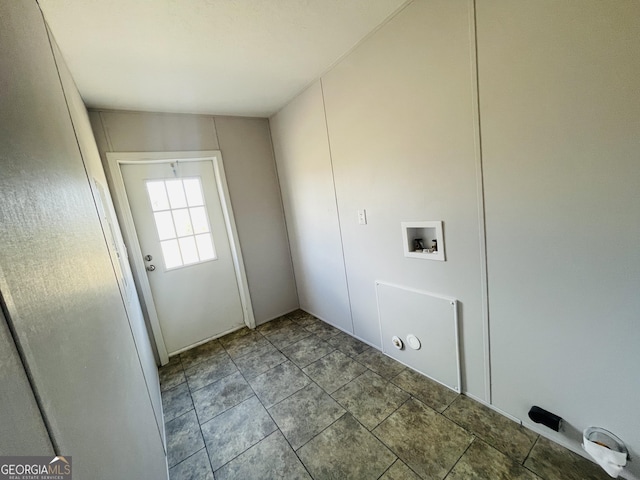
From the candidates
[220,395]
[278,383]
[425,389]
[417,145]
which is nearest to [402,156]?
[417,145]

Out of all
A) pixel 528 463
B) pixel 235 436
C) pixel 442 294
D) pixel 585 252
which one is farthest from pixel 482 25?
pixel 235 436

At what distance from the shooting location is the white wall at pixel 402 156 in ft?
4.50

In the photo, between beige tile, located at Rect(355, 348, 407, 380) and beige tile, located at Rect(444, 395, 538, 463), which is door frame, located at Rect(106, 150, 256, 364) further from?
beige tile, located at Rect(444, 395, 538, 463)

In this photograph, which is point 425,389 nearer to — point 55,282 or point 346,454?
point 346,454

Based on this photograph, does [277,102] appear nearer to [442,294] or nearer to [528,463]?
[442,294]

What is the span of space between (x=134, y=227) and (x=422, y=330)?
8.65ft

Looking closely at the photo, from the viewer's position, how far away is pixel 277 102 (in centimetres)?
253

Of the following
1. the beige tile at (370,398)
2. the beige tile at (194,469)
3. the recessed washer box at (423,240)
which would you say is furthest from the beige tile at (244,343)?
the recessed washer box at (423,240)

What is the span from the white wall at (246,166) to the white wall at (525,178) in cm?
142

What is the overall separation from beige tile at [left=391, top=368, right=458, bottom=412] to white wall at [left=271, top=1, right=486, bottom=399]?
158mm

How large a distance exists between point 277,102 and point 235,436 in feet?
9.11

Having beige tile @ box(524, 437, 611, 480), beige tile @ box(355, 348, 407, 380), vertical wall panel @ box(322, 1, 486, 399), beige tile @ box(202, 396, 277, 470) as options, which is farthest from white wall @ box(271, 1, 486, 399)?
beige tile @ box(202, 396, 277, 470)

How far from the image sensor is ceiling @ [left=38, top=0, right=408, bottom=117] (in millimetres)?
1246

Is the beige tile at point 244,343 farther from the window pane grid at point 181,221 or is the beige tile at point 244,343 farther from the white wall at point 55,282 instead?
the white wall at point 55,282
